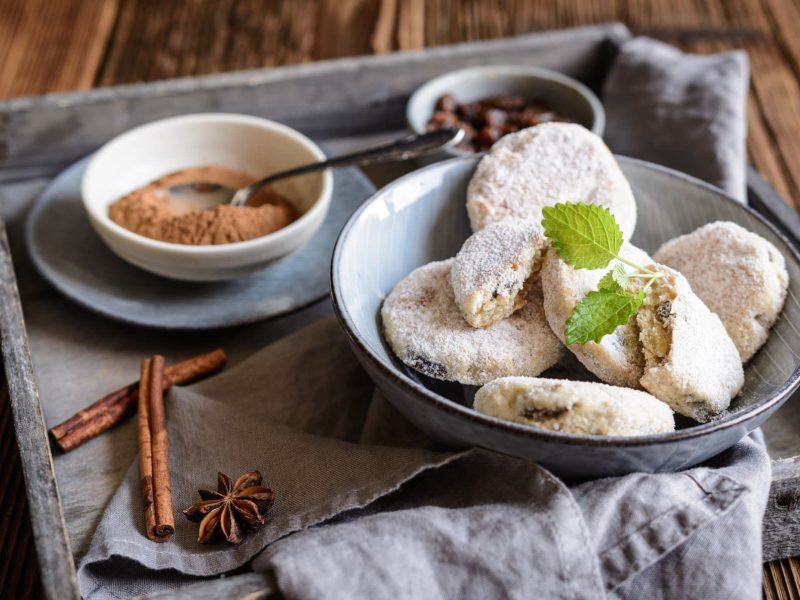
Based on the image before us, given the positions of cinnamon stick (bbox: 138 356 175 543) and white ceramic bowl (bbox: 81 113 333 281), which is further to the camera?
white ceramic bowl (bbox: 81 113 333 281)

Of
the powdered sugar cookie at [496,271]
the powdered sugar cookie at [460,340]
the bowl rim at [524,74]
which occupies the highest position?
the powdered sugar cookie at [496,271]

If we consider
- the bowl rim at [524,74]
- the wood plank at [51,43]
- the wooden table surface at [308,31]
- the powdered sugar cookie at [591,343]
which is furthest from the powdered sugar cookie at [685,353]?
the wood plank at [51,43]

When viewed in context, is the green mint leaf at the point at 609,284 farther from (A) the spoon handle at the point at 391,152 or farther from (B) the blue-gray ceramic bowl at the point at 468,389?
(A) the spoon handle at the point at 391,152

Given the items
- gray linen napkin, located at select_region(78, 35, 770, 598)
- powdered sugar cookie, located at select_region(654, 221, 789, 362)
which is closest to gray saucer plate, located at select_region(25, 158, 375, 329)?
gray linen napkin, located at select_region(78, 35, 770, 598)

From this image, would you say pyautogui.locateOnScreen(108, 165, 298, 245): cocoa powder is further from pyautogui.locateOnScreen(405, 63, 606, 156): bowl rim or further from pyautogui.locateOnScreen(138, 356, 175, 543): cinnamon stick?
pyautogui.locateOnScreen(405, 63, 606, 156): bowl rim

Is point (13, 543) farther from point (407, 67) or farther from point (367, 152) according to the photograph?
point (407, 67)

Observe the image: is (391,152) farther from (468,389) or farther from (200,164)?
(468,389)

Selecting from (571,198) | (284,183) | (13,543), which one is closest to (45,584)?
(13,543)
